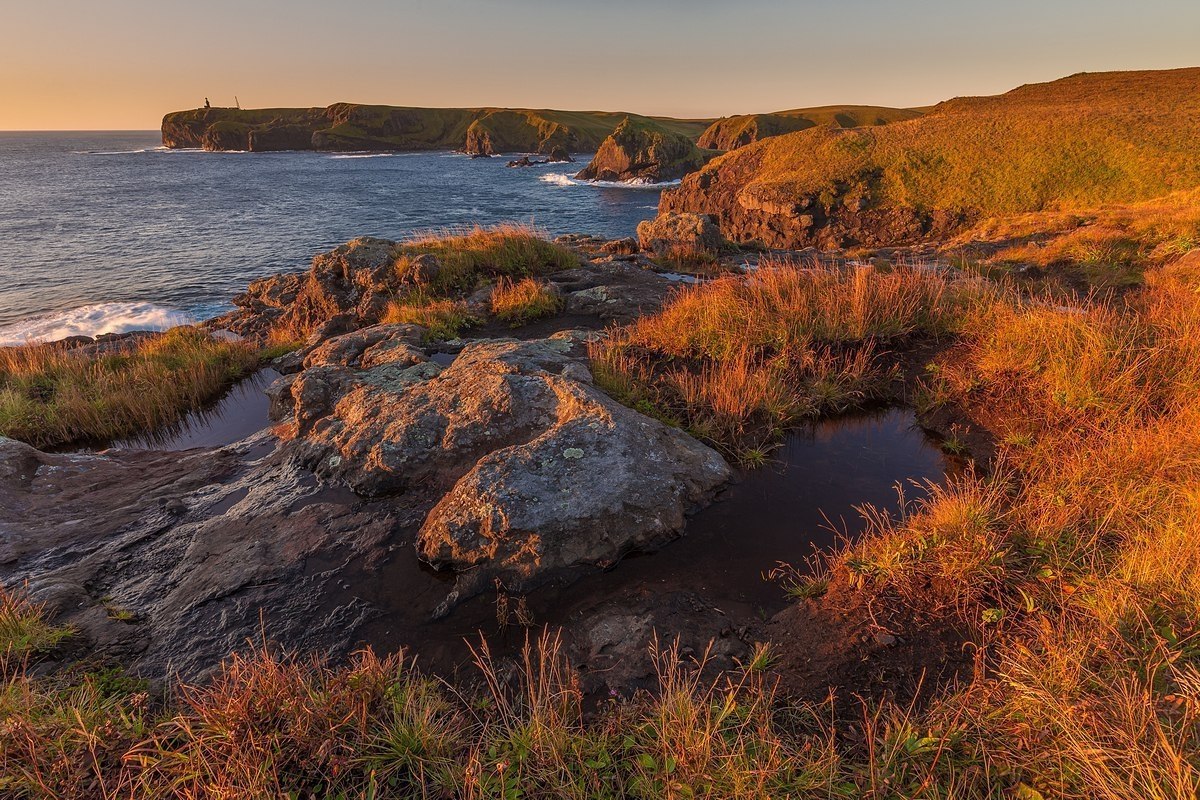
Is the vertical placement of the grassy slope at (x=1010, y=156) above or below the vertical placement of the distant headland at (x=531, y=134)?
below

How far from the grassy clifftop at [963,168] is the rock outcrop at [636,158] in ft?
166

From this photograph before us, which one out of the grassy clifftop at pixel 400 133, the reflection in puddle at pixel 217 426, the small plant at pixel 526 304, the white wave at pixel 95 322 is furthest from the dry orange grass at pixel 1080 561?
the grassy clifftop at pixel 400 133

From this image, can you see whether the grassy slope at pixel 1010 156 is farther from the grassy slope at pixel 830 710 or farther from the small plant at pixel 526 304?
the grassy slope at pixel 830 710

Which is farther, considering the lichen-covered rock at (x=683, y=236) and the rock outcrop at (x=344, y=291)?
the lichen-covered rock at (x=683, y=236)

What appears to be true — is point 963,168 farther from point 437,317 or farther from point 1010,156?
point 437,317

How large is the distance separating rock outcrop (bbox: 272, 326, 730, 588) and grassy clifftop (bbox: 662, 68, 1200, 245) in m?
36.8

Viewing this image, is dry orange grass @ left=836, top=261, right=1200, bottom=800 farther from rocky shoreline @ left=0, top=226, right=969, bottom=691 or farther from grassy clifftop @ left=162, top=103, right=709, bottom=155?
grassy clifftop @ left=162, top=103, right=709, bottom=155

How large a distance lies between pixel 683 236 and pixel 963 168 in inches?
1129

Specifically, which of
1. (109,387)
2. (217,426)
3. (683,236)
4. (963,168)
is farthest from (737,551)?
(963,168)

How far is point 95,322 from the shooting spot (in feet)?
74.7

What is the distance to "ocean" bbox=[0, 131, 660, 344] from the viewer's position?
25594mm

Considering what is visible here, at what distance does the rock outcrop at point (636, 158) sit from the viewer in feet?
315

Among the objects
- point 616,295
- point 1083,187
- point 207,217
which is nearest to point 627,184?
point 207,217

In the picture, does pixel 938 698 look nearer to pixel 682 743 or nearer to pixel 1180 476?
pixel 682 743
